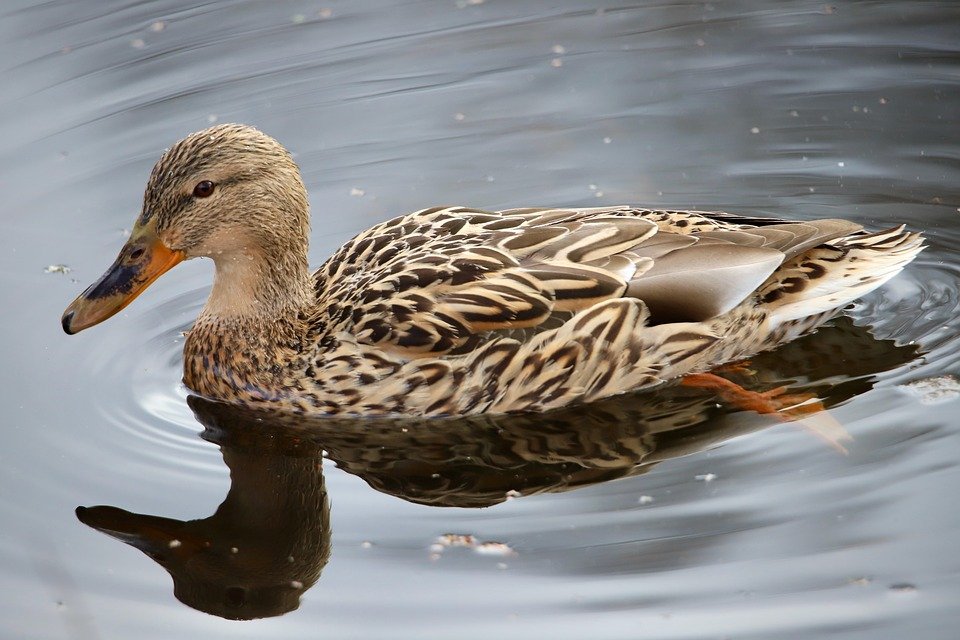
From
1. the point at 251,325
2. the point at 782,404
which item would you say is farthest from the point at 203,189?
the point at 782,404

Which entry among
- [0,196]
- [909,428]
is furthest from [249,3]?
[909,428]

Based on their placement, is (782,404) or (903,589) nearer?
(903,589)

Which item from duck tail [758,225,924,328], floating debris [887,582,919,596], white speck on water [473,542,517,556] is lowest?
floating debris [887,582,919,596]

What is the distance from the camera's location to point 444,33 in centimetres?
1166

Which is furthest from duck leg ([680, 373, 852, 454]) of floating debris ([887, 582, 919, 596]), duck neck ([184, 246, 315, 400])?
duck neck ([184, 246, 315, 400])

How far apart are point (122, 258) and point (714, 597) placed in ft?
12.6

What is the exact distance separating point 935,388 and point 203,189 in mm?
4211

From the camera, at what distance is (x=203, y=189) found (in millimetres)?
7559

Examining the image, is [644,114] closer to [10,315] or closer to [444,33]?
[444,33]

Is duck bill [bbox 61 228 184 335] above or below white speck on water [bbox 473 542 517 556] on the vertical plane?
above

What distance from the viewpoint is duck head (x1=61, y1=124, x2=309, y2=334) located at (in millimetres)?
7496

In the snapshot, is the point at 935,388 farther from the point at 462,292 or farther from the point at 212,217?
the point at 212,217

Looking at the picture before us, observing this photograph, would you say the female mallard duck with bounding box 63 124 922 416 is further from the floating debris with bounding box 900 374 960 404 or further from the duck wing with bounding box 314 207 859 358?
the floating debris with bounding box 900 374 960 404

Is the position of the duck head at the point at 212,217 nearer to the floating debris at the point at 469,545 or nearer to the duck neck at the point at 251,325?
the duck neck at the point at 251,325
